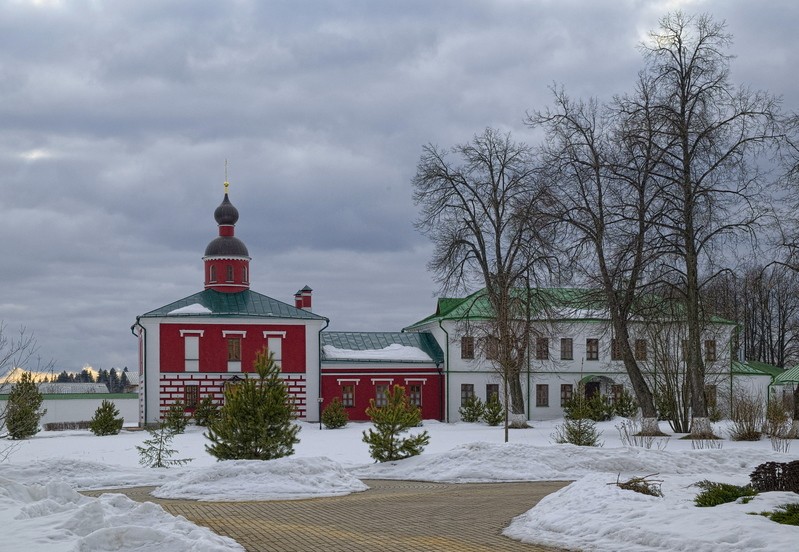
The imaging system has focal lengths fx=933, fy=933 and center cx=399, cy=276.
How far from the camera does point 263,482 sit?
53.1 feet

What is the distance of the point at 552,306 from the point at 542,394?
175 inches

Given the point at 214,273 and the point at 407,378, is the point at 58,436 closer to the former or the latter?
the point at 214,273

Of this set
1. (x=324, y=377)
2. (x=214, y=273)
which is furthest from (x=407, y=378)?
(x=214, y=273)

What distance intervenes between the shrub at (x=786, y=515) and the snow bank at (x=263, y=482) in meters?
7.96

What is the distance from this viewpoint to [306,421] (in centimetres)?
4253

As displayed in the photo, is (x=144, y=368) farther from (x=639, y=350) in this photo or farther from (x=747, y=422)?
(x=747, y=422)

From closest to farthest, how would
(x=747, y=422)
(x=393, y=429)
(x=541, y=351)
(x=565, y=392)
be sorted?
(x=393, y=429)
(x=747, y=422)
(x=541, y=351)
(x=565, y=392)

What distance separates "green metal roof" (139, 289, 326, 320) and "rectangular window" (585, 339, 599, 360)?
1339 cm

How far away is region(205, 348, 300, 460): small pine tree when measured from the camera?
722 inches

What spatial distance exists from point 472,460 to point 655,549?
1029cm

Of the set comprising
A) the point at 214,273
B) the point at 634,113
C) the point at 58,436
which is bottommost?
the point at 58,436

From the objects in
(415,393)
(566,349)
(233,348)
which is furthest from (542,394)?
(233,348)

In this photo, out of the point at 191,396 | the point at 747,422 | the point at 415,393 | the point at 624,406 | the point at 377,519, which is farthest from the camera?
the point at 415,393

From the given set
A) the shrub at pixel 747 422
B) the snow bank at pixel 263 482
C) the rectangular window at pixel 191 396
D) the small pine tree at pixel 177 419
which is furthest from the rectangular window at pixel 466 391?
the snow bank at pixel 263 482
